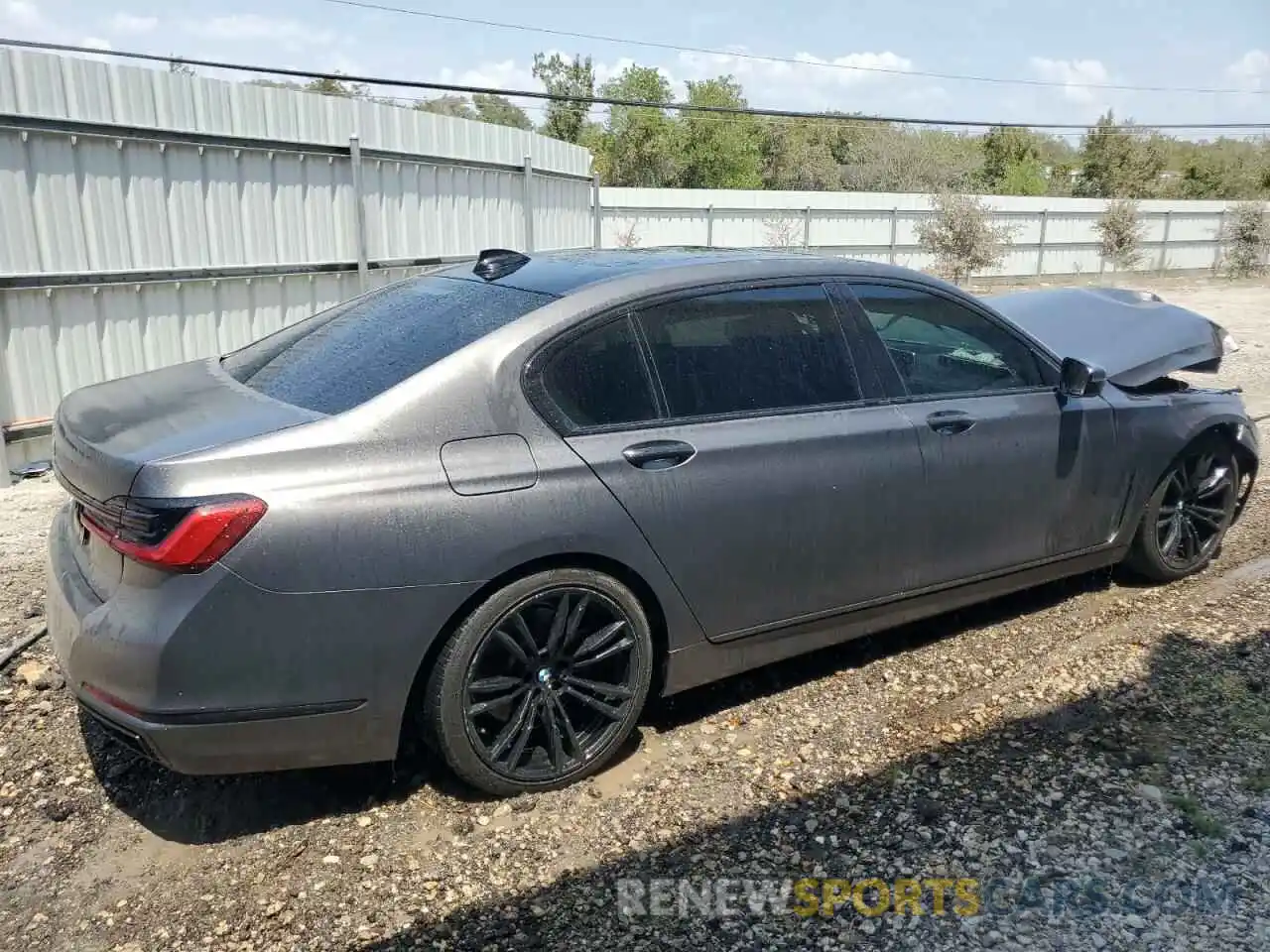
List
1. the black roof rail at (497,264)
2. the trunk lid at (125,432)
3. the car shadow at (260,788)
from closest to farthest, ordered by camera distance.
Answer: the trunk lid at (125,432) → the car shadow at (260,788) → the black roof rail at (497,264)

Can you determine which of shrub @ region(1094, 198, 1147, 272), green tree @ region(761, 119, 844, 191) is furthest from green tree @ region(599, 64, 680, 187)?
shrub @ region(1094, 198, 1147, 272)

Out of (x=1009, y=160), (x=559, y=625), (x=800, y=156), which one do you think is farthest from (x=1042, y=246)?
(x=559, y=625)

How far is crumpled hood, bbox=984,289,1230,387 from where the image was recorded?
506 centimetres

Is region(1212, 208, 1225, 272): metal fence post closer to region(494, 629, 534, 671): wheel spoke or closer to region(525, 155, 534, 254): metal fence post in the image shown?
region(525, 155, 534, 254): metal fence post

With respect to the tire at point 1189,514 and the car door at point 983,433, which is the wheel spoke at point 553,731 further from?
the tire at point 1189,514

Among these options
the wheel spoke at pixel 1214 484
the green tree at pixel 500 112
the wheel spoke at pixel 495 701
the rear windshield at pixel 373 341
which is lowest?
the wheel spoke at pixel 495 701

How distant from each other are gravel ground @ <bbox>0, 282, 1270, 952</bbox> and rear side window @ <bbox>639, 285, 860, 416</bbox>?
120 centimetres

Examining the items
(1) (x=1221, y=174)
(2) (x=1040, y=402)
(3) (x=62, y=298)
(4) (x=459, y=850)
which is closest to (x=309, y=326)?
(4) (x=459, y=850)

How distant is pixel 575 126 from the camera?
46.4 m

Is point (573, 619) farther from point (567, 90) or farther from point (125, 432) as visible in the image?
point (567, 90)

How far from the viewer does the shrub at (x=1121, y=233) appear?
3008 centimetres

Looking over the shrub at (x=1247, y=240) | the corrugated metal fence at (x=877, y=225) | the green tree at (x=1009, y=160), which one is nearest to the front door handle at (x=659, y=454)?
the corrugated metal fence at (x=877, y=225)

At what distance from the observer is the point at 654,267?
3.78 meters

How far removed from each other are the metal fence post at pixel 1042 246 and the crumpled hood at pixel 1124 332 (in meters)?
26.1
